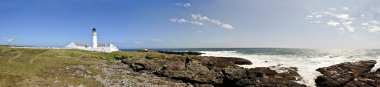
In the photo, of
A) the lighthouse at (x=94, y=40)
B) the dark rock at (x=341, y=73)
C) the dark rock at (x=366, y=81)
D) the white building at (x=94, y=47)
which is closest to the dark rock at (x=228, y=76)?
the dark rock at (x=341, y=73)

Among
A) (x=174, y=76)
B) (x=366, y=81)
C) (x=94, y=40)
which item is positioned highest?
(x=94, y=40)

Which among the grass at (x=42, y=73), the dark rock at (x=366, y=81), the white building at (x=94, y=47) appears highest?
the white building at (x=94, y=47)

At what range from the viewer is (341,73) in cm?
3844

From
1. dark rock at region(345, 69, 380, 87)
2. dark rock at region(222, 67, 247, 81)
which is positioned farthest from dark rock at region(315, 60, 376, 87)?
dark rock at region(222, 67, 247, 81)

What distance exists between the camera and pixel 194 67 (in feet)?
135

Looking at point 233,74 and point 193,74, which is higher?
point 193,74

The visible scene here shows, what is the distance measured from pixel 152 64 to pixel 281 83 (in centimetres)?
1880

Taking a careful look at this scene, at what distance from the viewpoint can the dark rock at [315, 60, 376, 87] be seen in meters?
35.4

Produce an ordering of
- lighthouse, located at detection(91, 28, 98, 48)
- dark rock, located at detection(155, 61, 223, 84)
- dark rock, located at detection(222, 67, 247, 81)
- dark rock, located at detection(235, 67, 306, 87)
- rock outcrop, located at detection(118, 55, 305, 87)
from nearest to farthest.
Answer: dark rock, located at detection(235, 67, 306, 87), rock outcrop, located at detection(118, 55, 305, 87), dark rock, located at detection(155, 61, 223, 84), dark rock, located at detection(222, 67, 247, 81), lighthouse, located at detection(91, 28, 98, 48)

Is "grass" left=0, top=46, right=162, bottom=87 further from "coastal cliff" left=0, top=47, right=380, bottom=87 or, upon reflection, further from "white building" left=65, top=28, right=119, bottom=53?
"white building" left=65, top=28, right=119, bottom=53

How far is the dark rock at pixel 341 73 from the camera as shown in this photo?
35.4 metres

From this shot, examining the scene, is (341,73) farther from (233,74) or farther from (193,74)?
(193,74)

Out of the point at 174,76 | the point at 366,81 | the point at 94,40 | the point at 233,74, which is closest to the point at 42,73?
the point at 174,76

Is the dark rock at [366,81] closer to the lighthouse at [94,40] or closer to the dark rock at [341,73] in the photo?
the dark rock at [341,73]
